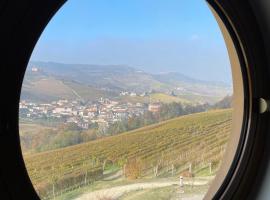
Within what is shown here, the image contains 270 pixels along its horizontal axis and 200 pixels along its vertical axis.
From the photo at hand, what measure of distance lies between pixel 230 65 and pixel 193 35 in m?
0.14

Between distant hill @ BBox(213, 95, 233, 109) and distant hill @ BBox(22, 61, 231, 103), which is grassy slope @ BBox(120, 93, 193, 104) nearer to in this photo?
distant hill @ BBox(22, 61, 231, 103)

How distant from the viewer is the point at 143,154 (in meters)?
1.09

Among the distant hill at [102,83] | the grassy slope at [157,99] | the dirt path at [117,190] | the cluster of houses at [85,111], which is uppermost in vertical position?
the distant hill at [102,83]

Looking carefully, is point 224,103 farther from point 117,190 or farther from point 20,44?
point 20,44

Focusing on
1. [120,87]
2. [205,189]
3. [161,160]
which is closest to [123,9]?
[120,87]

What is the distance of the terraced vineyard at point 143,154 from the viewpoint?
940mm

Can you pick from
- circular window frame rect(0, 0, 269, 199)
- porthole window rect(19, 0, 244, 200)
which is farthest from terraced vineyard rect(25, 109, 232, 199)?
circular window frame rect(0, 0, 269, 199)

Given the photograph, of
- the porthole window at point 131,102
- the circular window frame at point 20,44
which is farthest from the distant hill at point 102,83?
the circular window frame at point 20,44

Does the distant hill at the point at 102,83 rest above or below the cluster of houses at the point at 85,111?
above

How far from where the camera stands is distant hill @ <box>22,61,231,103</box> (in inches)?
35.7

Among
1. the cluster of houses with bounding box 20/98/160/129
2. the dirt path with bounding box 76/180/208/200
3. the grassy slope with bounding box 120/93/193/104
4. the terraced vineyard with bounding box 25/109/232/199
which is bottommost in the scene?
the dirt path with bounding box 76/180/208/200

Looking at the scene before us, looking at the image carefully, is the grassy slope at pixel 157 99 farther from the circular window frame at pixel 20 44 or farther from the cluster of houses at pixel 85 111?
the circular window frame at pixel 20 44

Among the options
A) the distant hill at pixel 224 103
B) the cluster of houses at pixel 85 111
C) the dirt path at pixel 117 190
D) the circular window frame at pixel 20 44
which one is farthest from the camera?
the distant hill at pixel 224 103

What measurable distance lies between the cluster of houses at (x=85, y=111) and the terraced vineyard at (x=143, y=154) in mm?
58
